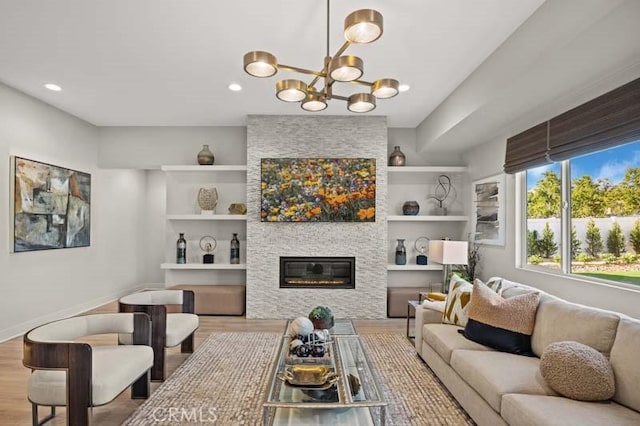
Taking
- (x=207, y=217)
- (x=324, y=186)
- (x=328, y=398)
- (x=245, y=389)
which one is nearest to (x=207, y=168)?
(x=207, y=217)

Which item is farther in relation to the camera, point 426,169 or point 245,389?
point 426,169

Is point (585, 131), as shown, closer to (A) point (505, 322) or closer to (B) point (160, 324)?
(A) point (505, 322)

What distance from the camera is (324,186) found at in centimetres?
537

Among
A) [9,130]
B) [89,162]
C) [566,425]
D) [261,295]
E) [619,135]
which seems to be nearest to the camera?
[566,425]

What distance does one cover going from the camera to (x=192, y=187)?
235 inches

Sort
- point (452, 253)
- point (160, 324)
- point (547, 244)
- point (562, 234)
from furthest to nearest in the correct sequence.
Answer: point (452, 253) < point (547, 244) < point (562, 234) < point (160, 324)

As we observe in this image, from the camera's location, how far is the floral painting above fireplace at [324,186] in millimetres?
5352

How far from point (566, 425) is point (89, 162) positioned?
21.2ft

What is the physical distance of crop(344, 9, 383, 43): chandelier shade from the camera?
1935 millimetres

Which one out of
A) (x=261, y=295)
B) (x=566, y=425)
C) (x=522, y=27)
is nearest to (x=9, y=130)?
(x=261, y=295)

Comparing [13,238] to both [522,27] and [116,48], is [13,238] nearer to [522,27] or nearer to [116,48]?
[116,48]

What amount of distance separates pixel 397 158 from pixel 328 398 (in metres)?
4.23

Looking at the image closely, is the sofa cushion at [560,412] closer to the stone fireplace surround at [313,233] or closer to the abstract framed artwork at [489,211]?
the abstract framed artwork at [489,211]

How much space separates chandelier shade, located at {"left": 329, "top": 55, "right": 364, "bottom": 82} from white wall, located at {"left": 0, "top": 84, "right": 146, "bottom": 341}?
160 inches
